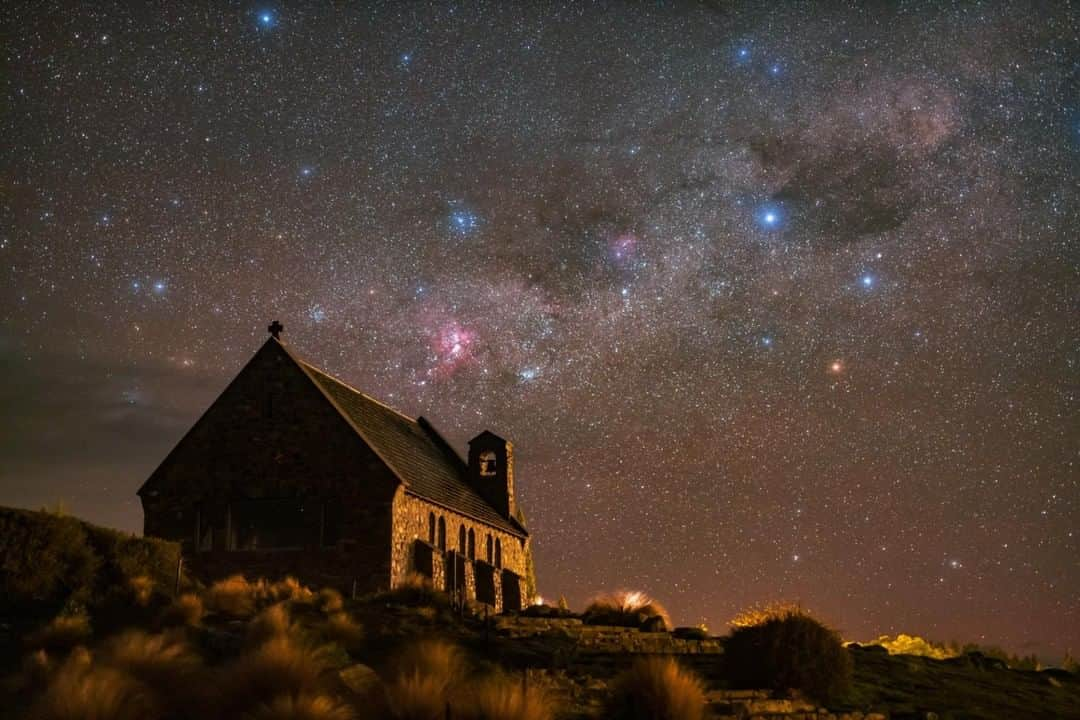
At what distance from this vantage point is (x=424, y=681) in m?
13.6

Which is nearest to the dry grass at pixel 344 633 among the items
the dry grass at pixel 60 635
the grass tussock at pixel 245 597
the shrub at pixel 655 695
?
the grass tussock at pixel 245 597

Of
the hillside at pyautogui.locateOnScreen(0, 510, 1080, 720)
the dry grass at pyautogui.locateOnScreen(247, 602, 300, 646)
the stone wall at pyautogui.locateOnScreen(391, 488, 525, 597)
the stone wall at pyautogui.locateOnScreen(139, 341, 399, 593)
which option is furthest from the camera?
the stone wall at pyautogui.locateOnScreen(391, 488, 525, 597)

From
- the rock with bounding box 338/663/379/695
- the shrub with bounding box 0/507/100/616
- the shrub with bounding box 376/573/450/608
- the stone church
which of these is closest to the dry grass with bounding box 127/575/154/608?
the shrub with bounding box 0/507/100/616

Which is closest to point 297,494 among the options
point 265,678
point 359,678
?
Result: point 359,678

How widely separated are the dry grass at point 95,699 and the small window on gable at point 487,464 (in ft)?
99.1

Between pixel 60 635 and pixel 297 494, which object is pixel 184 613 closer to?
pixel 60 635

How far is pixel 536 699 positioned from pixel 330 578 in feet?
57.8

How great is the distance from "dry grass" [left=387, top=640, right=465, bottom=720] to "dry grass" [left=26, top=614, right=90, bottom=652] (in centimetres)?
582

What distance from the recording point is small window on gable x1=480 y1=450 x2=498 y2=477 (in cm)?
4331

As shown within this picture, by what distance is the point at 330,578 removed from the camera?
2944cm

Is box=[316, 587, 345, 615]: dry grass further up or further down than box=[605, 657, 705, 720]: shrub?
further up

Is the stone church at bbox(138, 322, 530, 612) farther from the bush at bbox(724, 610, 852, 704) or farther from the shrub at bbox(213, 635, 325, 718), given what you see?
the shrub at bbox(213, 635, 325, 718)

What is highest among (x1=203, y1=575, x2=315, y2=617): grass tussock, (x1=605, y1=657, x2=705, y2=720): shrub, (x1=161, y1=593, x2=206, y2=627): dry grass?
(x1=203, y1=575, x2=315, y2=617): grass tussock

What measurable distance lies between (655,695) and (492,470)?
96.7ft
